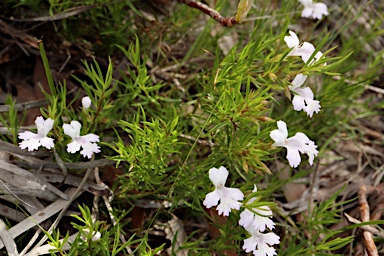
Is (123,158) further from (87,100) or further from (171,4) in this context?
(171,4)

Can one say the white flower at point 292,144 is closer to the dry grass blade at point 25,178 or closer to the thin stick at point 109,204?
the thin stick at point 109,204

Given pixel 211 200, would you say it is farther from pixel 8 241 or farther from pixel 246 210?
pixel 8 241

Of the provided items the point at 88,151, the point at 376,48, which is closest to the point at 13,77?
the point at 88,151

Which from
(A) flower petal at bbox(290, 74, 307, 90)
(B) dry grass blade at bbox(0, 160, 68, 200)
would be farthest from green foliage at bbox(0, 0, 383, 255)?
(B) dry grass blade at bbox(0, 160, 68, 200)

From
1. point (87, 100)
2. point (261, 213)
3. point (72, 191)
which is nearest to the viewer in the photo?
point (261, 213)

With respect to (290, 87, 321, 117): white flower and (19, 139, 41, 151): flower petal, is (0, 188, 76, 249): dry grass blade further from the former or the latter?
(290, 87, 321, 117): white flower

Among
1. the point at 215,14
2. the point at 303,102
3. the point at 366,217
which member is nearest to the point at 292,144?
the point at 303,102
